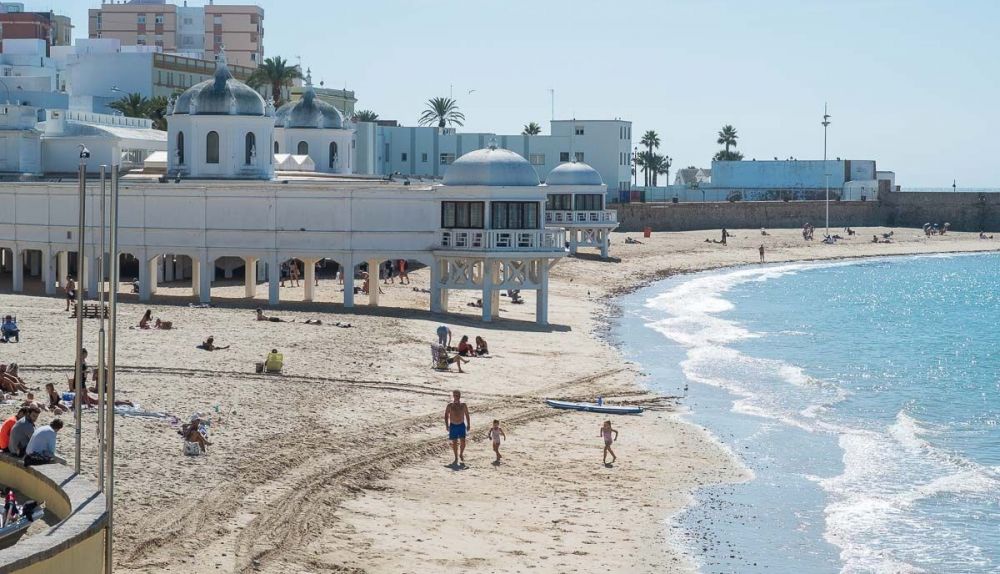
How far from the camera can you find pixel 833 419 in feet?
125

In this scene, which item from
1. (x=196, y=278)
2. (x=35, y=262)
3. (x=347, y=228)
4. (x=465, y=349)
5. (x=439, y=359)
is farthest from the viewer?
(x=35, y=262)

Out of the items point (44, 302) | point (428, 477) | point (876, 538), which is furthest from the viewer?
point (44, 302)

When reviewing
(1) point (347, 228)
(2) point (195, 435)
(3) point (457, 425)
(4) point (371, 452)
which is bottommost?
(4) point (371, 452)

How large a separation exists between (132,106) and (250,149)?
3525 centimetres

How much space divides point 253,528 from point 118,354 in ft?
53.6

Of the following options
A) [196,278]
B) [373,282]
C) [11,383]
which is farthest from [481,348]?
[196,278]

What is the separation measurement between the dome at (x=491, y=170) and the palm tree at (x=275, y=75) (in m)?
60.2

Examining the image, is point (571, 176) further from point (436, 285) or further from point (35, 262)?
point (436, 285)

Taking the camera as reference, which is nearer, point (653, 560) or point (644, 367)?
point (653, 560)

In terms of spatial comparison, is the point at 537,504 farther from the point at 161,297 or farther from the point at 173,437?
the point at 161,297

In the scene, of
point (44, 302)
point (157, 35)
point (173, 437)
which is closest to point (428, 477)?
point (173, 437)

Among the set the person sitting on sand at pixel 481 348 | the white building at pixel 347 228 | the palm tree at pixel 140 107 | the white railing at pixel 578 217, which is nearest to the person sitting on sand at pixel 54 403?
the person sitting on sand at pixel 481 348

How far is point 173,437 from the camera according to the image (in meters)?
27.5

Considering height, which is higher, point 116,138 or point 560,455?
point 116,138
